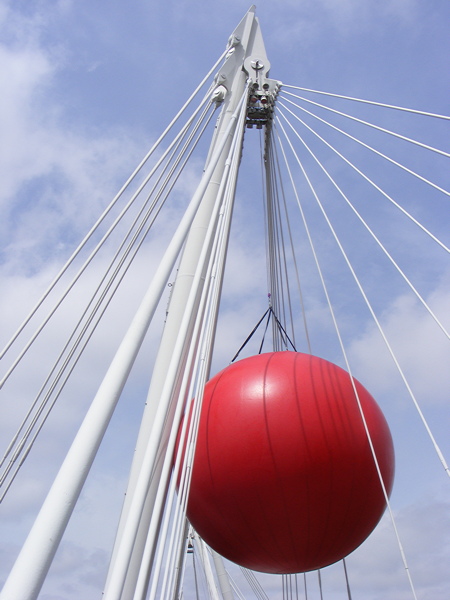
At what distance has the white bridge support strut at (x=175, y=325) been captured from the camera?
4.41 m

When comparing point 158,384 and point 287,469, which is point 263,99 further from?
point 287,469

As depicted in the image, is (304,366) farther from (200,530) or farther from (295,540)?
(200,530)

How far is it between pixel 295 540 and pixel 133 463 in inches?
77.9

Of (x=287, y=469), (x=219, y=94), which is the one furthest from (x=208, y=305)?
(x=219, y=94)

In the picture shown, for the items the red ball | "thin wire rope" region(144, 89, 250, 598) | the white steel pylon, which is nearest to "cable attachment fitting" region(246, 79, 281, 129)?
the white steel pylon

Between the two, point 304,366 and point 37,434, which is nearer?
point 304,366

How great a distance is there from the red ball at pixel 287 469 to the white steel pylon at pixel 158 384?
2.03ft

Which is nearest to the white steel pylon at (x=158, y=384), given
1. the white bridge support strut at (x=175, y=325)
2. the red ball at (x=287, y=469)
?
the white bridge support strut at (x=175, y=325)

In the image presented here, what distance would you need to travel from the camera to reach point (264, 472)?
18.7ft

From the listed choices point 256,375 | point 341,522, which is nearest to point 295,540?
point 341,522

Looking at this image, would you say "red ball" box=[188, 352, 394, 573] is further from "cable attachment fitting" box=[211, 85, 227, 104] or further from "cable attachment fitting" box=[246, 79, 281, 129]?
"cable attachment fitting" box=[246, 79, 281, 129]

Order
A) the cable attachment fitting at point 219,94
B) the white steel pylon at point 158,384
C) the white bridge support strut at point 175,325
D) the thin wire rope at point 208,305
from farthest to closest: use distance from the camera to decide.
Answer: the cable attachment fitting at point 219,94 → the thin wire rope at point 208,305 → the white bridge support strut at point 175,325 → the white steel pylon at point 158,384

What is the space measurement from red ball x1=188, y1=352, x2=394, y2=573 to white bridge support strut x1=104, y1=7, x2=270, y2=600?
0.64 m

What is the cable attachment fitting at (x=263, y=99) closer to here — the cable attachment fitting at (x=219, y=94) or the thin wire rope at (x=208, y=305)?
the cable attachment fitting at (x=219, y=94)
